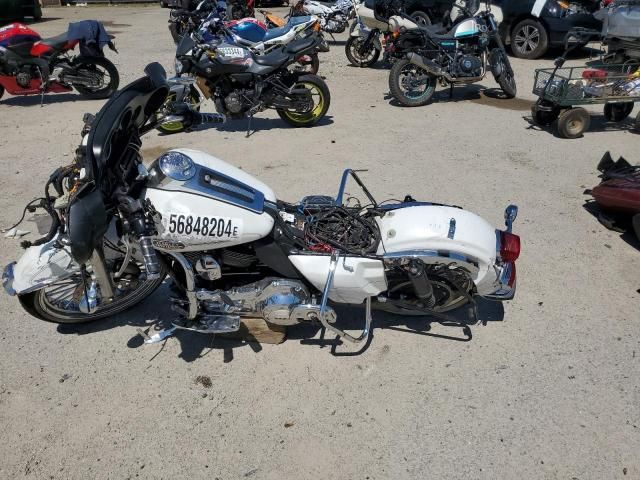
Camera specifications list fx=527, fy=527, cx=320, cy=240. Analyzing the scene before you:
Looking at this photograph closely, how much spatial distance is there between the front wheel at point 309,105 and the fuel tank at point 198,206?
4.28 meters

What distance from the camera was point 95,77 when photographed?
27.1 ft

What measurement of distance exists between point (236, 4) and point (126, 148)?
13010mm

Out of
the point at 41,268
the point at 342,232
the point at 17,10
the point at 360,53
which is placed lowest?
the point at 17,10

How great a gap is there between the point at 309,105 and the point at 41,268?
4583mm

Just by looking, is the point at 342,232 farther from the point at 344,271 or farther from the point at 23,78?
the point at 23,78

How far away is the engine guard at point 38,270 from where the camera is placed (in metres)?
3.01

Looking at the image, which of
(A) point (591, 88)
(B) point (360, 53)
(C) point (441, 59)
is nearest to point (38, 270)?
(A) point (591, 88)

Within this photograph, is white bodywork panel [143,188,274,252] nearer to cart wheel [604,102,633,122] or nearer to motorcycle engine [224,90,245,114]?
motorcycle engine [224,90,245,114]

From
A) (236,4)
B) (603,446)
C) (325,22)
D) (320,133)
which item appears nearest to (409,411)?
(603,446)

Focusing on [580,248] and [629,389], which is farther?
[580,248]

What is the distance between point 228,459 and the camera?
8.66ft

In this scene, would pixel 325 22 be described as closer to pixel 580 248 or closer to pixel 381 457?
pixel 580 248

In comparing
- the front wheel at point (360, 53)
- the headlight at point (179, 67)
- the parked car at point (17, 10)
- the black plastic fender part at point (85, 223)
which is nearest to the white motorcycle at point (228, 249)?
the black plastic fender part at point (85, 223)

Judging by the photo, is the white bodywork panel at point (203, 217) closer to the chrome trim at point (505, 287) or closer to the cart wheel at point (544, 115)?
the chrome trim at point (505, 287)
